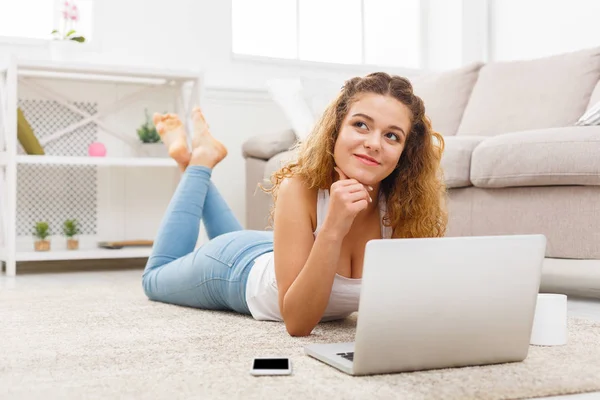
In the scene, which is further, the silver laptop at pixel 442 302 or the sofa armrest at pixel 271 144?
the sofa armrest at pixel 271 144

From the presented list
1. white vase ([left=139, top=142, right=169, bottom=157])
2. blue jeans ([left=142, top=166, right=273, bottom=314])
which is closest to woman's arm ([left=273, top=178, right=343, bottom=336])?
blue jeans ([left=142, top=166, right=273, bottom=314])

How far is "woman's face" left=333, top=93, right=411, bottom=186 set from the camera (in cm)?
133

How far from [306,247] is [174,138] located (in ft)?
3.87

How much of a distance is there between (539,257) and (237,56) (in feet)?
9.60

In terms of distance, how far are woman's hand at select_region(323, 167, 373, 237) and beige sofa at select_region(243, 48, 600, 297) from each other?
1.02m

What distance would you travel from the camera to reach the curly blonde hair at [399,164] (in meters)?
1.40

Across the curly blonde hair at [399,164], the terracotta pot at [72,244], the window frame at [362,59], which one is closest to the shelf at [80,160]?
the terracotta pot at [72,244]

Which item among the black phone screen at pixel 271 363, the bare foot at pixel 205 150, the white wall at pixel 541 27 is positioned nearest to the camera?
the black phone screen at pixel 271 363

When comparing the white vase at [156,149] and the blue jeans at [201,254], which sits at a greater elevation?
the white vase at [156,149]

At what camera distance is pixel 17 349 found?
1.31 m

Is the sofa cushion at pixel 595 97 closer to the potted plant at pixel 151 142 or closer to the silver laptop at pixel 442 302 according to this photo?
the potted plant at pixel 151 142

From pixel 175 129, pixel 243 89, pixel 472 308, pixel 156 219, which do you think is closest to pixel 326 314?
pixel 472 308

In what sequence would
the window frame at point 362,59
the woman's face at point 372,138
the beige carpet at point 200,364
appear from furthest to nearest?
the window frame at point 362,59
the woman's face at point 372,138
the beige carpet at point 200,364

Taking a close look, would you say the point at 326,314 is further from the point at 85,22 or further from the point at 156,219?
the point at 85,22
